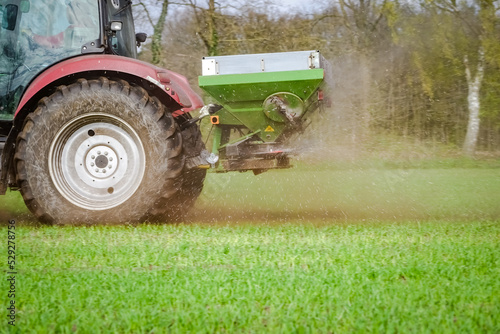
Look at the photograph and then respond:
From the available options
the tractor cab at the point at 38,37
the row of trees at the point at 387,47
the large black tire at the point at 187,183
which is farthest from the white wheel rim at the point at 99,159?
the row of trees at the point at 387,47

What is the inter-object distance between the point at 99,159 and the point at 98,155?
35 mm

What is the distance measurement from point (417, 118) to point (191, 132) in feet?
23.1

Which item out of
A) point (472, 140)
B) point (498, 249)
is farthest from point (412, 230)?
point (472, 140)

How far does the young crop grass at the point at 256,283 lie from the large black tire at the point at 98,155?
577 mm

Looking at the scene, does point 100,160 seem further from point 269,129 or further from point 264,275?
point 264,275

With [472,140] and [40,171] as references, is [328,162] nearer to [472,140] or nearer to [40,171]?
[40,171]

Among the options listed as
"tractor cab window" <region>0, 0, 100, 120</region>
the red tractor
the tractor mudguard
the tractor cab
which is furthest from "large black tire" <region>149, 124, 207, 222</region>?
"tractor cab window" <region>0, 0, 100, 120</region>

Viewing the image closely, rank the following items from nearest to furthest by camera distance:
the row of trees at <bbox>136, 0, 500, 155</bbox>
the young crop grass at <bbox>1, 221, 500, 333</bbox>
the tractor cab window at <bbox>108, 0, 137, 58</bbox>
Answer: the young crop grass at <bbox>1, 221, 500, 333</bbox> < the tractor cab window at <bbox>108, 0, 137, 58</bbox> < the row of trees at <bbox>136, 0, 500, 155</bbox>

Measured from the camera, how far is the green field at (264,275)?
99.9 inches

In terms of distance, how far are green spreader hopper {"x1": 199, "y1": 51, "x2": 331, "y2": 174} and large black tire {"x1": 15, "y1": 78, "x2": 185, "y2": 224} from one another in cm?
59

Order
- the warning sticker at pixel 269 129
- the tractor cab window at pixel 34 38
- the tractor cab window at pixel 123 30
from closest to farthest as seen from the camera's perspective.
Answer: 1. the tractor cab window at pixel 34 38
2. the warning sticker at pixel 269 129
3. the tractor cab window at pixel 123 30

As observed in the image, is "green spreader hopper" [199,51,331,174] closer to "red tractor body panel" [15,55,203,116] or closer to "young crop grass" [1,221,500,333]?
"red tractor body panel" [15,55,203,116]

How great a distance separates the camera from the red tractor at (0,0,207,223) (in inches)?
203

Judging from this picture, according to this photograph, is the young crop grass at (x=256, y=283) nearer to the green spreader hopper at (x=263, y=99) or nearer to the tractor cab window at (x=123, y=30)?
the green spreader hopper at (x=263, y=99)
